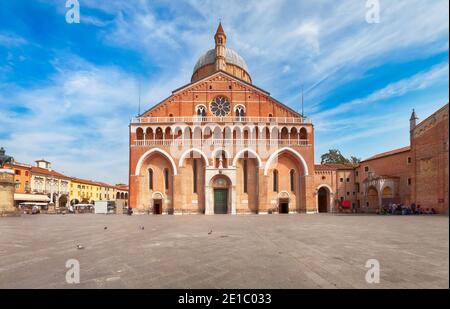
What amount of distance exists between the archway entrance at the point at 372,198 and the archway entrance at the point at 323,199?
4.98 m

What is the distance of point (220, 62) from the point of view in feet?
136

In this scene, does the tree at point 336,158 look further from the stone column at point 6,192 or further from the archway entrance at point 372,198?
the stone column at point 6,192

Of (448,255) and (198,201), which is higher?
(448,255)

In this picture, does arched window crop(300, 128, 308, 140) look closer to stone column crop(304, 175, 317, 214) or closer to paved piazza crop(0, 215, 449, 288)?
stone column crop(304, 175, 317, 214)

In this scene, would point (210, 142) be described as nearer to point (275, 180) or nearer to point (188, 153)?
point (188, 153)

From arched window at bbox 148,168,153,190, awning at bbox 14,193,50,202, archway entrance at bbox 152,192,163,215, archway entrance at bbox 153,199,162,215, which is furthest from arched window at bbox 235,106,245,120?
awning at bbox 14,193,50,202

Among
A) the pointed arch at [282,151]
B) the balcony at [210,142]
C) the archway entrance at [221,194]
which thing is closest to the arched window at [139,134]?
the balcony at [210,142]

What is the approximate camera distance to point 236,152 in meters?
30.2

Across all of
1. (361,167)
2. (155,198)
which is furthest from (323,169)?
(155,198)

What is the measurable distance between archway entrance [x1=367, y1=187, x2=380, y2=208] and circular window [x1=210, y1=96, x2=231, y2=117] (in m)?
21.2

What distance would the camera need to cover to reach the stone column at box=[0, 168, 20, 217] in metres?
22.3

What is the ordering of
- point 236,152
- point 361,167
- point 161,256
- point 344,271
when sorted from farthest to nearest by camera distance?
point 361,167
point 236,152
point 161,256
point 344,271
